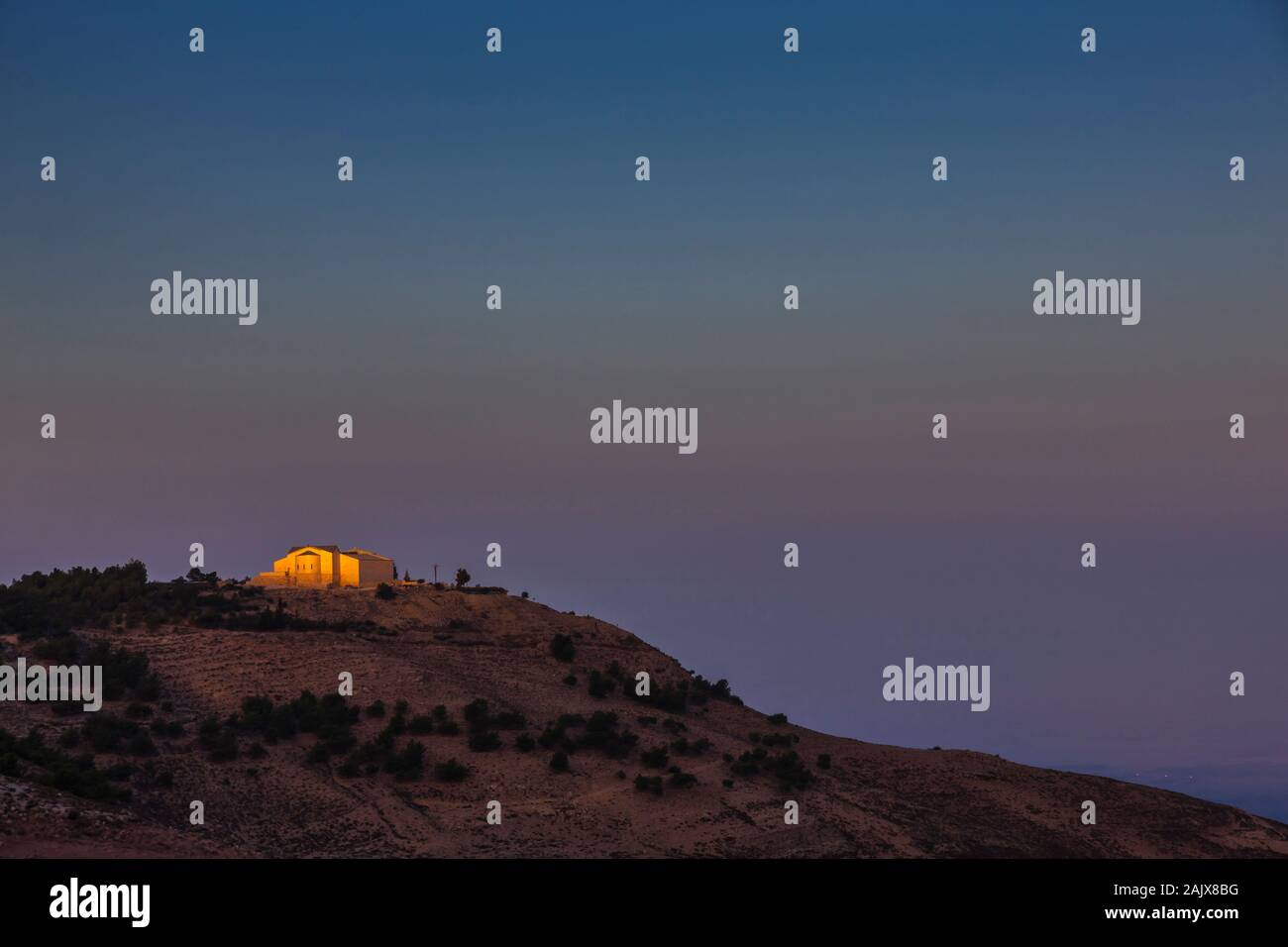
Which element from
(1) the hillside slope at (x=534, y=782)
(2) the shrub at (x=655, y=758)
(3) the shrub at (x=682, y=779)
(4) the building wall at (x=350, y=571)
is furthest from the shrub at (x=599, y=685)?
(4) the building wall at (x=350, y=571)

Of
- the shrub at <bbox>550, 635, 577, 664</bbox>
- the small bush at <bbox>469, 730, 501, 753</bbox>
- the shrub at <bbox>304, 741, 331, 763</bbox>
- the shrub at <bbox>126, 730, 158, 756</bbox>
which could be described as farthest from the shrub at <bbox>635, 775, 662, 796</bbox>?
→ the shrub at <bbox>126, 730, 158, 756</bbox>

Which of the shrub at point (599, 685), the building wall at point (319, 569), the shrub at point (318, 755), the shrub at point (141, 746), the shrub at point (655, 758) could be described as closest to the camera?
the shrub at point (141, 746)

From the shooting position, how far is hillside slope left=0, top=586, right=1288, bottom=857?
41875 millimetres

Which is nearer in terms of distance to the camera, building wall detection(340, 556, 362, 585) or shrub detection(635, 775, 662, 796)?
shrub detection(635, 775, 662, 796)

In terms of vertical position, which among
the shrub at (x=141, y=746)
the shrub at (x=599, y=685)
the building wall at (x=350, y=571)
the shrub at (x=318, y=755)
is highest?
the building wall at (x=350, y=571)

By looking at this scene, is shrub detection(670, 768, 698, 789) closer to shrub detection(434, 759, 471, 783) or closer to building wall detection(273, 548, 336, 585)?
shrub detection(434, 759, 471, 783)

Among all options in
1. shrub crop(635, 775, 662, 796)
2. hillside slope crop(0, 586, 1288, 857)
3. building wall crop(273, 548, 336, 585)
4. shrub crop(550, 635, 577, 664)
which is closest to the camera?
hillside slope crop(0, 586, 1288, 857)

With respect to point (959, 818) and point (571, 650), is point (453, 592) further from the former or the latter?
point (959, 818)

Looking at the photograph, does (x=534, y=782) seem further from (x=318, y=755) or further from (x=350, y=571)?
(x=350, y=571)

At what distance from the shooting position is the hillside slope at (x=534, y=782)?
137 ft

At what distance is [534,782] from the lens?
46.9 meters

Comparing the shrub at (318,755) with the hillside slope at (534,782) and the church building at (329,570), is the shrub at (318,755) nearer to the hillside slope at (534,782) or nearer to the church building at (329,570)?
the hillside slope at (534,782)

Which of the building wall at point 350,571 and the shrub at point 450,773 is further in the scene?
the building wall at point 350,571
